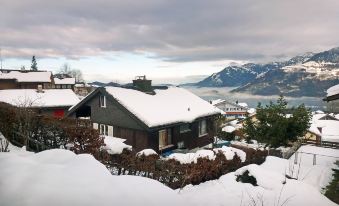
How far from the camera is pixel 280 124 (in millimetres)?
26000

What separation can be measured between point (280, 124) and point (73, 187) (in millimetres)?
23313

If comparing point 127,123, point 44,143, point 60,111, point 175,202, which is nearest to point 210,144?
point 127,123

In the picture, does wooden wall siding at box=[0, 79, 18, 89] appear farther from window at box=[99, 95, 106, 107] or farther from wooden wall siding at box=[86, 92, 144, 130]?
window at box=[99, 95, 106, 107]

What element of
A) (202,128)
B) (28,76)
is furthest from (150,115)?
(28,76)

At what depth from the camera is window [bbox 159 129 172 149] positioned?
25828 millimetres

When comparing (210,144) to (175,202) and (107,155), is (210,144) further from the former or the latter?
(175,202)

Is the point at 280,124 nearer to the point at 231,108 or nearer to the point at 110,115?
the point at 110,115

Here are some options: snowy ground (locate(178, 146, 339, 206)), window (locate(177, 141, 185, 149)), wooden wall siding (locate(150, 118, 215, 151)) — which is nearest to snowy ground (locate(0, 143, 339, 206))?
snowy ground (locate(178, 146, 339, 206))

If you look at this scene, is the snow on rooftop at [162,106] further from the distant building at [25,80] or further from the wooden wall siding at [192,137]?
the distant building at [25,80]

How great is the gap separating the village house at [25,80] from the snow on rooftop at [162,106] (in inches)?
2284

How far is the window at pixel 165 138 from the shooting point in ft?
84.7

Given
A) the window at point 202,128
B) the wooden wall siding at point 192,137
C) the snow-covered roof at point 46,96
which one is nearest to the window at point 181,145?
the wooden wall siding at point 192,137

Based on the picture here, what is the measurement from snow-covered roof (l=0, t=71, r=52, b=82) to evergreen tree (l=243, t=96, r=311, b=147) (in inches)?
2733

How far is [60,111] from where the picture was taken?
150 feet
